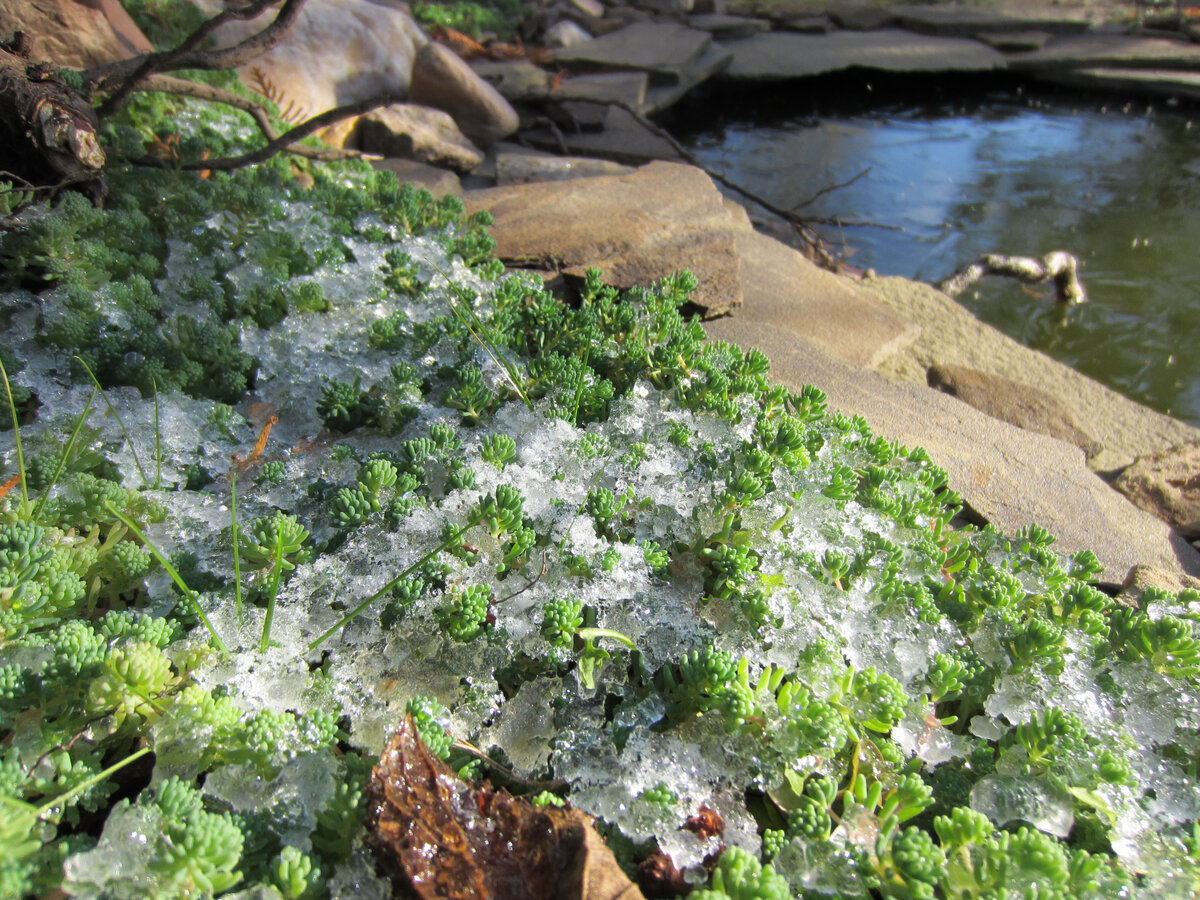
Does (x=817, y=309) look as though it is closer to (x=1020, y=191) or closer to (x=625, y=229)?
(x=625, y=229)

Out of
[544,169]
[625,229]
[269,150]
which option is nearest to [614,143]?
[544,169]

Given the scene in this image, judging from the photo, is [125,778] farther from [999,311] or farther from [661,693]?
[999,311]

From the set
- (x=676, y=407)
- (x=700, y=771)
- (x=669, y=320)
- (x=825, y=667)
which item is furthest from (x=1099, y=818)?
(x=669, y=320)

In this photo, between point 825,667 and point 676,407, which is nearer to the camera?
point 825,667

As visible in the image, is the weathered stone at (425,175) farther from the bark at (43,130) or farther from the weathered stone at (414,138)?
the bark at (43,130)

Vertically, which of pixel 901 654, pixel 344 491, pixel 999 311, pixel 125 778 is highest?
pixel 344 491

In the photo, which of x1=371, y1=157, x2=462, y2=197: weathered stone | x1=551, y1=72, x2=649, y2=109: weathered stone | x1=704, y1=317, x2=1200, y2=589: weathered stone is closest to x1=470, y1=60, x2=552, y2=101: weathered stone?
x1=551, y1=72, x2=649, y2=109: weathered stone

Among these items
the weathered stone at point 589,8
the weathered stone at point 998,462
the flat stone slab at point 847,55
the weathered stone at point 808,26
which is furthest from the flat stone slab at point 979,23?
the weathered stone at point 998,462
